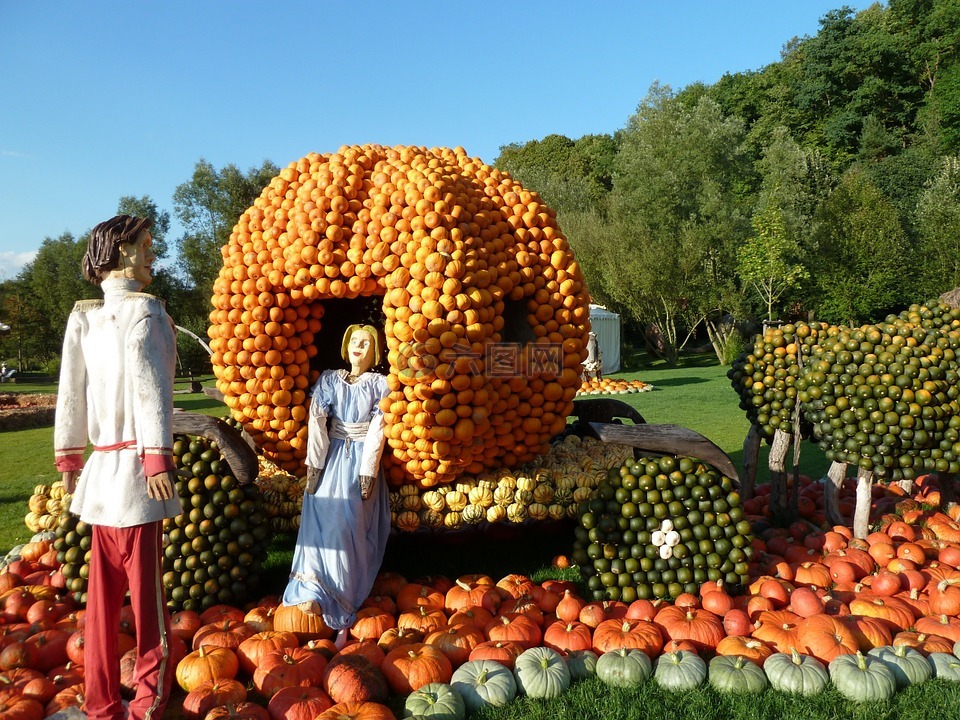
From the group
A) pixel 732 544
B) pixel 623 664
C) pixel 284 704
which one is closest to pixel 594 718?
pixel 623 664

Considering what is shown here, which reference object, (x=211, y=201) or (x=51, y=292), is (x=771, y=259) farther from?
(x=51, y=292)

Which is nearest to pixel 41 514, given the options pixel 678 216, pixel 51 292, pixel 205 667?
pixel 205 667

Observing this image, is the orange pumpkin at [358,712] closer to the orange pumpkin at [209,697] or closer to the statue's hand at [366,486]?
the orange pumpkin at [209,697]

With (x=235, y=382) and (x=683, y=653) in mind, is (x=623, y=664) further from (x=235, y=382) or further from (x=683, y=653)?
(x=235, y=382)

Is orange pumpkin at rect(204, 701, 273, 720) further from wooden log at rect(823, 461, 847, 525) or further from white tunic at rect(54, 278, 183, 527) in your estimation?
wooden log at rect(823, 461, 847, 525)

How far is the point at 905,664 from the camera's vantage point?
292 cm

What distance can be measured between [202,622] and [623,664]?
84.2 inches

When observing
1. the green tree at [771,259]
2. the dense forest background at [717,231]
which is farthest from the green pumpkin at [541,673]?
the green tree at [771,259]

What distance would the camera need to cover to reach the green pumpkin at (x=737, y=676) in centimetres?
286

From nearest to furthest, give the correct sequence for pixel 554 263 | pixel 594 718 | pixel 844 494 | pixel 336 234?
pixel 594 718, pixel 336 234, pixel 554 263, pixel 844 494

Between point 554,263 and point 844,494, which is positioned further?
point 844,494

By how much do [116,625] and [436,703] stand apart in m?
1.30

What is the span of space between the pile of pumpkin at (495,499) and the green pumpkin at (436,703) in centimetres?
116

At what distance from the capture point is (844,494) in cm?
603
